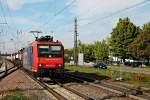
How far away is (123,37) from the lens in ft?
303

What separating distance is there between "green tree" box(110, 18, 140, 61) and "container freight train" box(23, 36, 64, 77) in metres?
64.2

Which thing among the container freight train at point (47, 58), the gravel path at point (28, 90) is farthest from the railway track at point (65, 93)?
the container freight train at point (47, 58)

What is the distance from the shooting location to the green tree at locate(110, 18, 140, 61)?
3583 inches

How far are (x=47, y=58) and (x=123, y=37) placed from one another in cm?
6775

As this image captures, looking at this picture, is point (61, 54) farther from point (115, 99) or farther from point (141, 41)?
point (141, 41)

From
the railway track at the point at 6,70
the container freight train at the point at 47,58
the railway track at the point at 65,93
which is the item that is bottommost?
the railway track at the point at 65,93

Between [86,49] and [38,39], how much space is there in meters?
114

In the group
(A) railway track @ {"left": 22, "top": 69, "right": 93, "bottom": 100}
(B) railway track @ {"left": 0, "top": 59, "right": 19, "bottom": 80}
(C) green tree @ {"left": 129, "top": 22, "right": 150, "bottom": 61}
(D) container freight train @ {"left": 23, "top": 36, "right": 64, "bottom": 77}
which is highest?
(C) green tree @ {"left": 129, "top": 22, "right": 150, "bottom": 61}

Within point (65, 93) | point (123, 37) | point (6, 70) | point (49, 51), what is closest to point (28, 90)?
point (65, 93)

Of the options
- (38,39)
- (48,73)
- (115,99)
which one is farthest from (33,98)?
(38,39)

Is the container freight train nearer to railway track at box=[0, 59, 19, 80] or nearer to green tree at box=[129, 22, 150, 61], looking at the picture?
railway track at box=[0, 59, 19, 80]

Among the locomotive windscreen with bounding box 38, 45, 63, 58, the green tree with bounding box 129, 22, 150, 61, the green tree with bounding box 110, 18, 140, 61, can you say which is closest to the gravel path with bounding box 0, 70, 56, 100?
the locomotive windscreen with bounding box 38, 45, 63, 58

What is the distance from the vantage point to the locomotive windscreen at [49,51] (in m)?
26.5

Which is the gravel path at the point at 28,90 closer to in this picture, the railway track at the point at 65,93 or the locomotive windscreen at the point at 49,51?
the railway track at the point at 65,93
